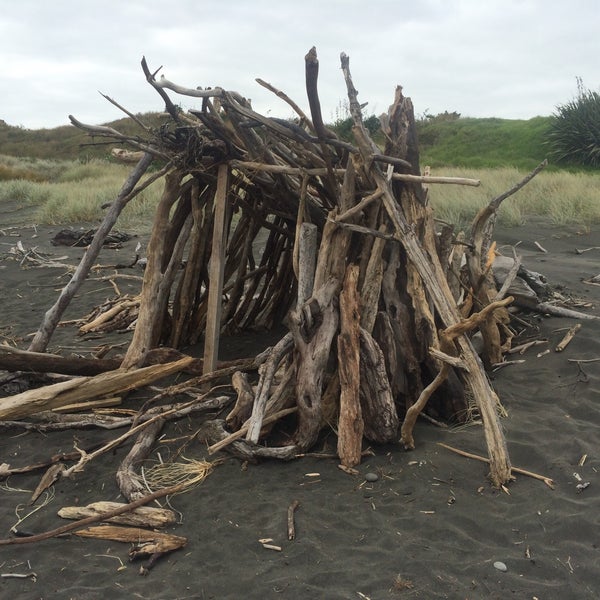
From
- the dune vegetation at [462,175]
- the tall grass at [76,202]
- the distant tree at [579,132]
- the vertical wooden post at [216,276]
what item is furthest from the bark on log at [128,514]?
the distant tree at [579,132]

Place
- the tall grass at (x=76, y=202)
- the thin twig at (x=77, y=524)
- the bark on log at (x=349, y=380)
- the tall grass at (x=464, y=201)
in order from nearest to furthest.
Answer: the thin twig at (x=77, y=524)
the bark on log at (x=349, y=380)
the tall grass at (x=464, y=201)
the tall grass at (x=76, y=202)

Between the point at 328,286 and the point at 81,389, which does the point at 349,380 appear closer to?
the point at 328,286

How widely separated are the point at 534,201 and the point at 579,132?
6.54 m

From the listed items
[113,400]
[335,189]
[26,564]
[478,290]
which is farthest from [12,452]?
[478,290]

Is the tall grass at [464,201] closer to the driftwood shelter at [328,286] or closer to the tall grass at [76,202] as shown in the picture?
the tall grass at [76,202]

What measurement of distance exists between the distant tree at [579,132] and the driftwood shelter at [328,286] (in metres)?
13.3

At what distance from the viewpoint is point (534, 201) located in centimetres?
1165

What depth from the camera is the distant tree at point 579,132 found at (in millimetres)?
16594

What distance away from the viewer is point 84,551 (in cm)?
290

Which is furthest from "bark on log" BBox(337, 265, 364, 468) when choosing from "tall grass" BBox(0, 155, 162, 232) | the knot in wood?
"tall grass" BBox(0, 155, 162, 232)

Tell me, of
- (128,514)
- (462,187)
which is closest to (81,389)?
(128,514)

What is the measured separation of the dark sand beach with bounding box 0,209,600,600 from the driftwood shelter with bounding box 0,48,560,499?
0.17m

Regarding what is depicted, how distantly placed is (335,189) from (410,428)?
1.54 m

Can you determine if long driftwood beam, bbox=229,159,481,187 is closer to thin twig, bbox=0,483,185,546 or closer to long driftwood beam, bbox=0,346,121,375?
long driftwood beam, bbox=0,346,121,375
